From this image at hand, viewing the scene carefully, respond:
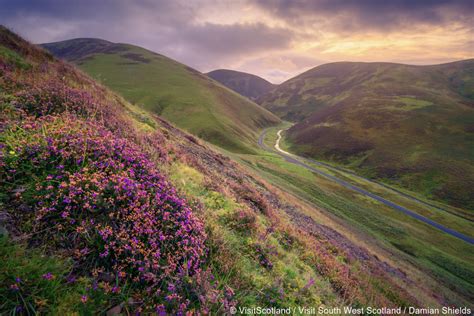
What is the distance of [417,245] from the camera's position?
36.9 m

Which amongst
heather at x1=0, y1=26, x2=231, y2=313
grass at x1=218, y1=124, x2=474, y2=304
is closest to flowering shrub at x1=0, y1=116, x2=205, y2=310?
heather at x1=0, y1=26, x2=231, y2=313

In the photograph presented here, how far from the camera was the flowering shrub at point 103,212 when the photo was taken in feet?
12.1

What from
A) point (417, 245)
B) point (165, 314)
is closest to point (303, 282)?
point (165, 314)

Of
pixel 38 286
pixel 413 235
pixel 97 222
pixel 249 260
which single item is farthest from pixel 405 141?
pixel 38 286

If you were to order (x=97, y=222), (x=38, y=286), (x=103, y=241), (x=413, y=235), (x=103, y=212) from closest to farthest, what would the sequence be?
(x=38, y=286) < (x=103, y=241) < (x=97, y=222) < (x=103, y=212) < (x=413, y=235)

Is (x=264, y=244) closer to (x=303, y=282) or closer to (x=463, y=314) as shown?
(x=303, y=282)

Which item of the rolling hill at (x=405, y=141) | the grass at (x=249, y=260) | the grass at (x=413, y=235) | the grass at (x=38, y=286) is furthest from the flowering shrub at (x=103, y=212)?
the rolling hill at (x=405, y=141)

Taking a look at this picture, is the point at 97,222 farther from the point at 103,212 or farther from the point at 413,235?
the point at 413,235

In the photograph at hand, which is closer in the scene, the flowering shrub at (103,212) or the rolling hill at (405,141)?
the flowering shrub at (103,212)

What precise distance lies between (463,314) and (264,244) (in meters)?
22.8

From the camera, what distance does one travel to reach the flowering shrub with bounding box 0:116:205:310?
368 centimetres

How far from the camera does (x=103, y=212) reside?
4258mm

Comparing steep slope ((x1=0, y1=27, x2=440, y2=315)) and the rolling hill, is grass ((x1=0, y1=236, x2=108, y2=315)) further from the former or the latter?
the rolling hill

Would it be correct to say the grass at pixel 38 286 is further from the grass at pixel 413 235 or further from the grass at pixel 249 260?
the grass at pixel 413 235
